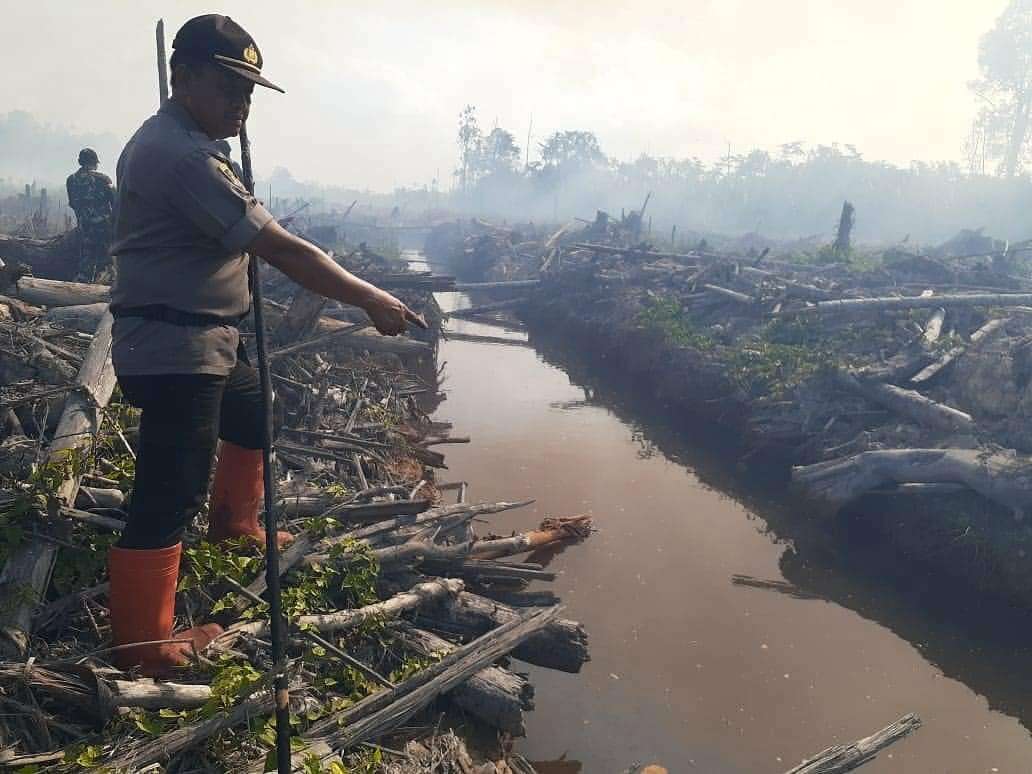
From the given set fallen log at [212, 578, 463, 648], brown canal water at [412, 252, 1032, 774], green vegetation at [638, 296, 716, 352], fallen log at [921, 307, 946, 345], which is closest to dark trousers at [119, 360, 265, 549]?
fallen log at [212, 578, 463, 648]

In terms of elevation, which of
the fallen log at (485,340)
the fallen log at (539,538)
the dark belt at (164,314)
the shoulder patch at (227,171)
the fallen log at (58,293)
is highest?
the shoulder patch at (227,171)

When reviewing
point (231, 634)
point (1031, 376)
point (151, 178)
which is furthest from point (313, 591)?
point (1031, 376)

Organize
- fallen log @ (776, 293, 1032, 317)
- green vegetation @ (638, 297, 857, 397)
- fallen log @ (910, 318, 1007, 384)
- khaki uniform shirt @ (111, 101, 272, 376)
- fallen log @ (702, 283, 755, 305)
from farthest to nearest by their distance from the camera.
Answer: fallen log @ (702, 283, 755, 305)
fallen log @ (776, 293, 1032, 317)
green vegetation @ (638, 297, 857, 397)
fallen log @ (910, 318, 1007, 384)
khaki uniform shirt @ (111, 101, 272, 376)

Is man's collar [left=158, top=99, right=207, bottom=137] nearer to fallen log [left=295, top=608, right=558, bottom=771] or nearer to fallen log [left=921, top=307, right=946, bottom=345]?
fallen log [left=295, top=608, right=558, bottom=771]

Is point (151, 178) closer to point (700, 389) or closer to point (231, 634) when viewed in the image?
point (231, 634)

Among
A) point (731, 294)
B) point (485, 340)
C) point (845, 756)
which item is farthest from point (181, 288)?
point (485, 340)

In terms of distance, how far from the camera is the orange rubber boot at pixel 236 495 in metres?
3.83

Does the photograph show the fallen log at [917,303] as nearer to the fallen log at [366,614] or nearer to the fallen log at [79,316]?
the fallen log at [366,614]

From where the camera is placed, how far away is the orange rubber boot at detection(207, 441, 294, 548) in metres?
3.83

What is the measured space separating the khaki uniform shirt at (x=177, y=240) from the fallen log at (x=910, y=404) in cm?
937

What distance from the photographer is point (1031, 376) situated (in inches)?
347

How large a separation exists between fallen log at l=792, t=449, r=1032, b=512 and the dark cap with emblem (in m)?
8.11

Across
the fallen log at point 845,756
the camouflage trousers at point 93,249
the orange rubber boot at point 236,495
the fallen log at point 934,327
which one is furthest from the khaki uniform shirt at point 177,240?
the fallen log at point 934,327

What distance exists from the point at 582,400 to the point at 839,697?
28.9 feet
